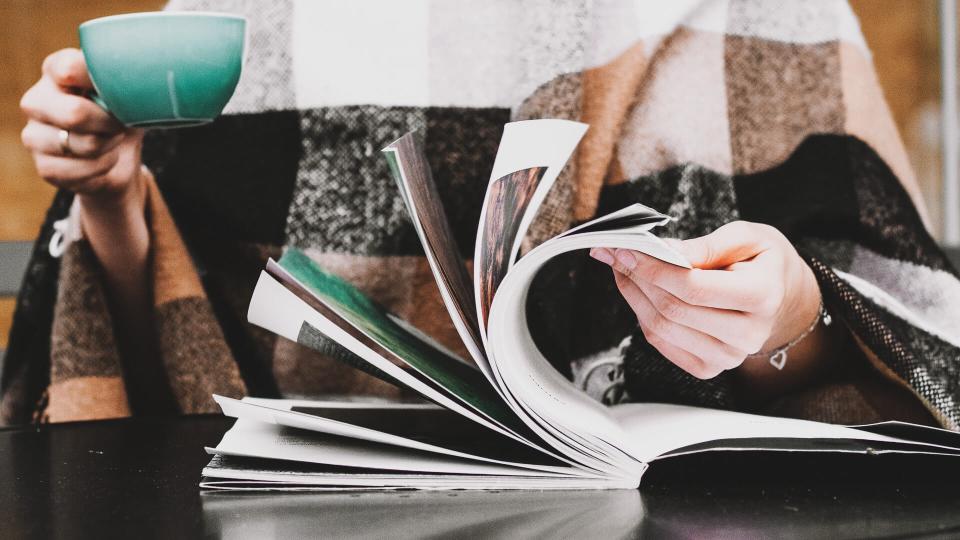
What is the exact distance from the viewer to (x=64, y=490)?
1.31 ft

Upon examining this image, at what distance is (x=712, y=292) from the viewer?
1.28 ft

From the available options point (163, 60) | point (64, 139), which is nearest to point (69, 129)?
point (64, 139)

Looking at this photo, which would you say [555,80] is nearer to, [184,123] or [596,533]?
[184,123]

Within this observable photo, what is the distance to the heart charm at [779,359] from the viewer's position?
Result: 0.56 meters

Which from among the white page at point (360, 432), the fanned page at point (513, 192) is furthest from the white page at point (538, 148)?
the white page at point (360, 432)

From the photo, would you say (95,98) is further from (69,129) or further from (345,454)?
(345,454)

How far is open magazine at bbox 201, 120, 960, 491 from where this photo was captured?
1.25 ft

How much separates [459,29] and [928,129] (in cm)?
134

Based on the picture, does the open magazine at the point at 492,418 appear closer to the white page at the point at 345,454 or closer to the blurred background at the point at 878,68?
the white page at the point at 345,454

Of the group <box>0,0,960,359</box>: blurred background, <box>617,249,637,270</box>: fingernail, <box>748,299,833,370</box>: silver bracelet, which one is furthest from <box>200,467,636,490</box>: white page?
<box>0,0,960,359</box>: blurred background

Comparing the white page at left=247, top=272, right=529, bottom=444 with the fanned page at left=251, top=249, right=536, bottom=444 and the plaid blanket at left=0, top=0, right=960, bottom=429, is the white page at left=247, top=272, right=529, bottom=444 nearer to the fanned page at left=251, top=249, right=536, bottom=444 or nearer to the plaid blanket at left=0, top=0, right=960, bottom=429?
the fanned page at left=251, top=249, right=536, bottom=444

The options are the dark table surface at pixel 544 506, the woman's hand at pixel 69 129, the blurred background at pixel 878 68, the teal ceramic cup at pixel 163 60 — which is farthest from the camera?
the blurred background at pixel 878 68

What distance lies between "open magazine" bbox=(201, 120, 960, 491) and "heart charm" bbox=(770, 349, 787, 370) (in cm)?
14

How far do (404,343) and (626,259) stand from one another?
14 centimetres
